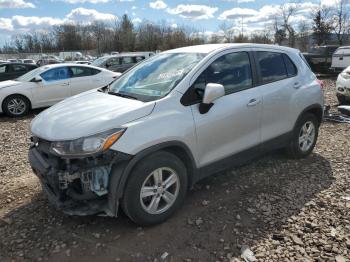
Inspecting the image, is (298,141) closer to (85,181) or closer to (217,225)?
(217,225)

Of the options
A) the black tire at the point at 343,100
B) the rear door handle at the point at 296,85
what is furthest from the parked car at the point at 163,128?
the black tire at the point at 343,100

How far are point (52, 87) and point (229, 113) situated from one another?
25.0ft

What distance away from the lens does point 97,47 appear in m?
72.2

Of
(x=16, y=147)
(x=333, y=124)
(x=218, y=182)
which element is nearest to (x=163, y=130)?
(x=218, y=182)

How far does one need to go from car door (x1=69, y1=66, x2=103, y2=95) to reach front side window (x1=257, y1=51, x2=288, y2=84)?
24.0 feet

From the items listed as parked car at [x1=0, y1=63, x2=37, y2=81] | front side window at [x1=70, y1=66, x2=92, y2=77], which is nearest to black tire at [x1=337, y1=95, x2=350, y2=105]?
front side window at [x1=70, y1=66, x2=92, y2=77]

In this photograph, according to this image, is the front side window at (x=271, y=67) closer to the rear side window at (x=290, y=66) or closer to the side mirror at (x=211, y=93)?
the rear side window at (x=290, y=66)

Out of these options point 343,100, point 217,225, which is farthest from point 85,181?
point 343,100

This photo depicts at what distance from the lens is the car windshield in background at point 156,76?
3893 millimetres

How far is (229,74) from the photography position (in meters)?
4.27

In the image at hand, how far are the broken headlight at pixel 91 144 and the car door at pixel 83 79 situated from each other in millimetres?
7931

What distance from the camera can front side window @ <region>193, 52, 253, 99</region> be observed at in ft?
13.1

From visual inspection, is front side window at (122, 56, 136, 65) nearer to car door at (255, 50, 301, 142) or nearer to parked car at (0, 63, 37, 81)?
parked car at (0, 63, 37, 81)

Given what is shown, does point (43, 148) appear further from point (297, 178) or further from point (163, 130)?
point (297, 178)
